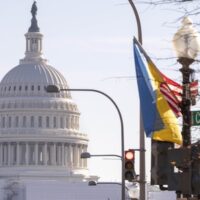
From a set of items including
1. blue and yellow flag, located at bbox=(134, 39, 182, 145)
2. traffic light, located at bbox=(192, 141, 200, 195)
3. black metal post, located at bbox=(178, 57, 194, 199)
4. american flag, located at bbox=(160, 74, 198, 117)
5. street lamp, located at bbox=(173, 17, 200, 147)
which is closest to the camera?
traffic light, located at bbox=(192, 141, 200, 195)

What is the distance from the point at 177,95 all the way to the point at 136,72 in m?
2.08

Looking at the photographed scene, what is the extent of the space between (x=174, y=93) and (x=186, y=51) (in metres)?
1.22

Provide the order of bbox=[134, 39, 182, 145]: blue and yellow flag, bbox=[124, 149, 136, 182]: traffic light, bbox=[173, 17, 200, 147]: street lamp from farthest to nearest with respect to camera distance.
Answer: bbox=[124, 149, 136, 182]: traffic light
bbox=[134, 39, 182, 145]: blue and yellow flag
bbox=[173, 17, 200, 147]: street lamp

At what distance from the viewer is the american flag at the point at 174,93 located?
16.9m

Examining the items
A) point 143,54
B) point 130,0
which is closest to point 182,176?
point 143,54

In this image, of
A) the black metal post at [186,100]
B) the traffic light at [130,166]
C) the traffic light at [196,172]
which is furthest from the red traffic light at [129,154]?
the traffic light at [196,172]

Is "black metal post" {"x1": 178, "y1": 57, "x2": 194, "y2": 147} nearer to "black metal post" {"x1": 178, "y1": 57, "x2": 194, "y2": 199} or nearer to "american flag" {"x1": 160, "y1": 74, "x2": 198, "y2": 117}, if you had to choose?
"black metal post" {"x1": 178, "y1": 57, "x2": 194, "y2": 199}

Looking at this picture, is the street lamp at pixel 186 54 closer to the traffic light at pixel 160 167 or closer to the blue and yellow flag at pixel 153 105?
the traffic light at pixel 160 167

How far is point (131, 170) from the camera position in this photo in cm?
2952

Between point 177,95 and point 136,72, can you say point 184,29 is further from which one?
point 136,72

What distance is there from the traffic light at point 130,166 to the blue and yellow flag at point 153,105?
918cm

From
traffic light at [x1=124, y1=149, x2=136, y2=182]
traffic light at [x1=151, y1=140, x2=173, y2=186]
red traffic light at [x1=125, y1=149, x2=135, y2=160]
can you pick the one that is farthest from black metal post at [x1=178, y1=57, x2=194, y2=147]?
red traffic light at [x1=125, y1=149, x2=135, y2=160]

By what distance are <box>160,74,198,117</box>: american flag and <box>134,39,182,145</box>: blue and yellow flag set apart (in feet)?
0.36

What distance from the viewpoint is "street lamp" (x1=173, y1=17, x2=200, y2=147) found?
1647 cm
